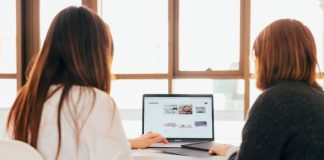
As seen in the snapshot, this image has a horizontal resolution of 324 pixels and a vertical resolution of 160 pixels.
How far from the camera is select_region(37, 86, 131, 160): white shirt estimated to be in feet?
3.88

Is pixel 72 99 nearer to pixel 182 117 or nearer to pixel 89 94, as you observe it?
pixel 89 94

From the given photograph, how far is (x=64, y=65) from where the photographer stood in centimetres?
127

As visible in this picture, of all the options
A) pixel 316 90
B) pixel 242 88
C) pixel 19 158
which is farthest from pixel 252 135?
pixel 242 88

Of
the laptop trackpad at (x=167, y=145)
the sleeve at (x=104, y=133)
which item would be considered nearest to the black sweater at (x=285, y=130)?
the sleeve at (x=104, y=133)

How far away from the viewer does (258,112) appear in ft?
4.10

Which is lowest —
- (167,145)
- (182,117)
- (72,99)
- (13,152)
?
(167,145)

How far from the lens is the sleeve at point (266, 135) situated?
1228mm

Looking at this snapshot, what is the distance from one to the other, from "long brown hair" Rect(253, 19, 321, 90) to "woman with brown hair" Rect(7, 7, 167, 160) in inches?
21.9

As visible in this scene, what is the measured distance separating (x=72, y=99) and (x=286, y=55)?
0.74 m

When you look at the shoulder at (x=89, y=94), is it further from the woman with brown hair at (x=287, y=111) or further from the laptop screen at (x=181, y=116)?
the laptop screen at (x=181, y=116)

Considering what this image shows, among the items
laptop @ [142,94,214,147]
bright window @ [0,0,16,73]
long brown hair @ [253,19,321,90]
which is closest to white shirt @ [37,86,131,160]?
long brown hair @ [253,19,321,90]

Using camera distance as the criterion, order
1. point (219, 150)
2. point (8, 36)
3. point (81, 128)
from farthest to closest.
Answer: point (8, 36)
point (219, 150)
point (81, 128)

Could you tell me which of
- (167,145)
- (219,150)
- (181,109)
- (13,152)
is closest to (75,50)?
(13,152)

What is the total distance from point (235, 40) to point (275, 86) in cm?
197
